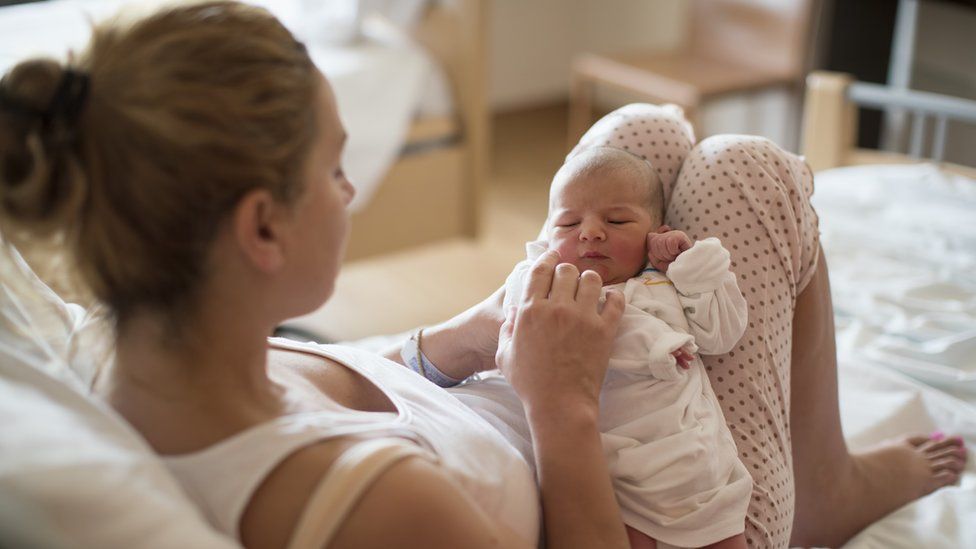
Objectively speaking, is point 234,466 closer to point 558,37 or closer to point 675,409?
point 675,409

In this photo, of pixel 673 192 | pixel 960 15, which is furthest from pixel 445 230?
pixel 673 192

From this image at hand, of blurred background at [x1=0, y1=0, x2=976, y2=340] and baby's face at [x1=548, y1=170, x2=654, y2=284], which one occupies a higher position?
baby's face at [x1=548, y1=170, x2=654, y2=284]

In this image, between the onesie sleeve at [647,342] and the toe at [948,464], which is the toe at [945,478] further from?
the onesie sleeve at [647,342]

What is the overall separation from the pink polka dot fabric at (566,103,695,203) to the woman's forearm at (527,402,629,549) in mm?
444

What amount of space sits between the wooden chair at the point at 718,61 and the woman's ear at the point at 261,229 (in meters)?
Result: 2.69

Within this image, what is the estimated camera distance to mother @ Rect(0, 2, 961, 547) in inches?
31.2

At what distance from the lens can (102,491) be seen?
754 millimetres

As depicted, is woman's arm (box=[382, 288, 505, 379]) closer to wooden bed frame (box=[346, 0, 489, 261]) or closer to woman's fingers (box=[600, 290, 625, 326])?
woman's fingers (box=[600, 290, 625, 326])

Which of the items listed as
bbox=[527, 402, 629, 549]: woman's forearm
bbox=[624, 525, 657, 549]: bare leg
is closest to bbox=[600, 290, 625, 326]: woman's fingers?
bbox=[527, 402, 629, 549]: woman's forearm

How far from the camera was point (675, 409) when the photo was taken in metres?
1.07

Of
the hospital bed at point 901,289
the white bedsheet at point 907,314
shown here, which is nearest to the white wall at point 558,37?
the hospital bed at point 901,289

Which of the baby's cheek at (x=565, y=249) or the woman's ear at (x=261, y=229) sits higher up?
the woman's ear at (x=261, y=229)

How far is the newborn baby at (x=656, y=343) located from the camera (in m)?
1.05

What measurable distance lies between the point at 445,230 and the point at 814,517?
83.1 inches
